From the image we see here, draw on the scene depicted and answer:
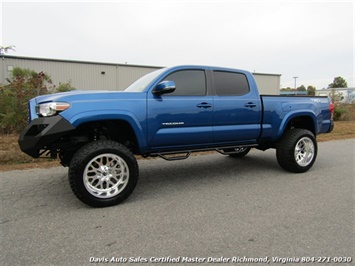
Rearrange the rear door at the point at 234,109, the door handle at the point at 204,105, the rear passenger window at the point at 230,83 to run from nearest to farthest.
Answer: the door handle at the point at 204,105 → the rear door at the point at 234,109 → the rear passenger window at the point at 230,83

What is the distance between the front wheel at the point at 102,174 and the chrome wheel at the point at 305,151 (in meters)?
3.37

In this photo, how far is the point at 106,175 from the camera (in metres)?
3.62

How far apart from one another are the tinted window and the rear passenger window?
27cm

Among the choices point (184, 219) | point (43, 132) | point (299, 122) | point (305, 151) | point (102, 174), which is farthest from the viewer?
point (299, 122)

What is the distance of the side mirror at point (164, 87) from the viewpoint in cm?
378

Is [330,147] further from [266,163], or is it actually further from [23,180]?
[23,180]

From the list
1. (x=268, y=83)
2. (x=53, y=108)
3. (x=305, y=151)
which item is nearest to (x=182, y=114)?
(x=53, y=108)

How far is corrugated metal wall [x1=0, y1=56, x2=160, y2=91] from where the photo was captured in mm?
21828

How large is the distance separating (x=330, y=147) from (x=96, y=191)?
7.25m

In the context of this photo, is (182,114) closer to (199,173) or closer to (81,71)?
(199,173)

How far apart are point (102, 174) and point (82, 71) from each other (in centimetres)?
2264

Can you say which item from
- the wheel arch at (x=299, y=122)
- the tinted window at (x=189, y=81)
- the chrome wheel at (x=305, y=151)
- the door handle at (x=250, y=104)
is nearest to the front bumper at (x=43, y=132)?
the tinted window at (x=189, y=81)

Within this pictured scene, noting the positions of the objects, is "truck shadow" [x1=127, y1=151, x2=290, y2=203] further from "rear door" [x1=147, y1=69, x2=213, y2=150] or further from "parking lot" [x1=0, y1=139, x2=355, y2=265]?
"rear door" [x1=147, y1=69, x2=213, y2=150]

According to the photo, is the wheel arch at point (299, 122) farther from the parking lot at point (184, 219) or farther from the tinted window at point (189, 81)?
the tinted window at point (189, 81)
